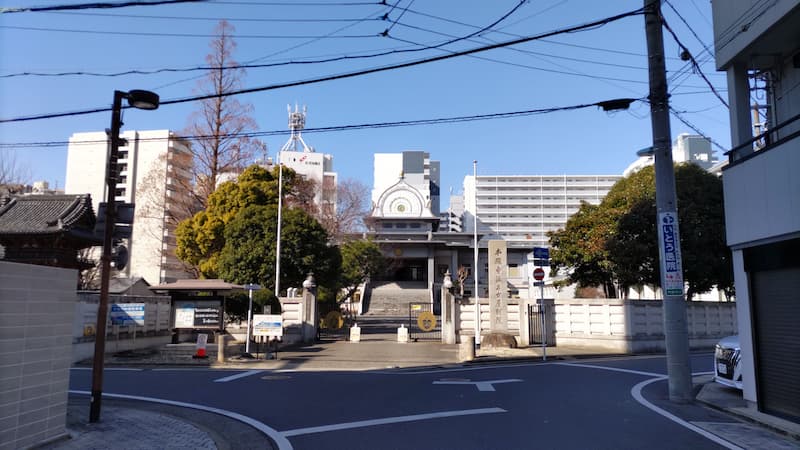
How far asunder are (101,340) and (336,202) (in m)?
42.4

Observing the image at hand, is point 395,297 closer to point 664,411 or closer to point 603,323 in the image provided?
point 603,323

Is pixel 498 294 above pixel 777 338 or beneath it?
above

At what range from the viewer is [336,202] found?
51.2 m

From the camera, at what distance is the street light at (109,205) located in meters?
9.02

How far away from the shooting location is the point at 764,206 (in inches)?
355

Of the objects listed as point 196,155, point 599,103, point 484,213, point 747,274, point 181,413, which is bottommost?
point 181,413

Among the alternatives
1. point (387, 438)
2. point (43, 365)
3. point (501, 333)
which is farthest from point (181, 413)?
point (501, 333)

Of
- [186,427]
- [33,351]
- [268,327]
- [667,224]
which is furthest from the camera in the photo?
[268,327]

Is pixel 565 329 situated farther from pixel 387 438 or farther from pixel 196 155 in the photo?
pixel 196 155

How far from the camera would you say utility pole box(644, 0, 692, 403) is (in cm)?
1047

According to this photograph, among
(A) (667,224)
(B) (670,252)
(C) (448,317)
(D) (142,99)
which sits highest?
(D) (142,99)

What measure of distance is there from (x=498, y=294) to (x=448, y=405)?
44.4ft

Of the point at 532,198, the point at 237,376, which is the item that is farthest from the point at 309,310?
the point at 532,198

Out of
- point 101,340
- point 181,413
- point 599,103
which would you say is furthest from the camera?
point 599,103
